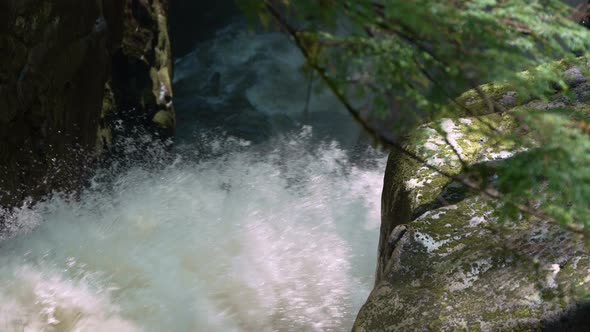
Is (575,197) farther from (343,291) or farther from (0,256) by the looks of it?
(0,256)

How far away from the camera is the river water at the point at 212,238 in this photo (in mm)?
4570

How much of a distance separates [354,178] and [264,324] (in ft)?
11.9

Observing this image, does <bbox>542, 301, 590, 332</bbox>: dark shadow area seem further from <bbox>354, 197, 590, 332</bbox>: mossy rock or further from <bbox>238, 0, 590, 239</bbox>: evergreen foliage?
<bbox>238, 0, 590, 239</bbox>: evergreen foliage

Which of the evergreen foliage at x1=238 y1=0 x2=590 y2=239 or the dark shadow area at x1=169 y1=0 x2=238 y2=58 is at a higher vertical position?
the dark shadow area at x1=169 y1=0 x2=238 y2=58

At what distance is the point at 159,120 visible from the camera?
26.5 ft

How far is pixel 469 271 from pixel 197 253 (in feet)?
10.3

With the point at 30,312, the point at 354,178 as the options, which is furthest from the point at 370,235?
the point at 30,312

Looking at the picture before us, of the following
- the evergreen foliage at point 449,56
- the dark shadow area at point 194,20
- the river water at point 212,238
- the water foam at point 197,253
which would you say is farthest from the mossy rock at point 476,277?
the dark shadow area at point 194,20

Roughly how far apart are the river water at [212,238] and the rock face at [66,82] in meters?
0.43

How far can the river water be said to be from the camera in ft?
15.0

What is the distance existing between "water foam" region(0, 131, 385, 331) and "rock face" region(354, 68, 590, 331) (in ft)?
4.61

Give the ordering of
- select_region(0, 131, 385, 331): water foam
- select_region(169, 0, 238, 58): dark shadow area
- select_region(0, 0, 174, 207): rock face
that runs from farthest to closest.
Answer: select_region(169, 0, 238, 58): dark shadow area < select_region(0, 0, 174, 207): rock face < select_region(0, 131, 385, 331): water foam

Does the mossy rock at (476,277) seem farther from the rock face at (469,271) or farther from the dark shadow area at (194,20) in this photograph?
the dark shadow area at (194,20)

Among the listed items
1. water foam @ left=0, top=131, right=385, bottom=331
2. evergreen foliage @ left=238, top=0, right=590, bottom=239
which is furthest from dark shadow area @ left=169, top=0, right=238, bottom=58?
evergreen foliage @ left=238, top=0, right=590, bottom=239
